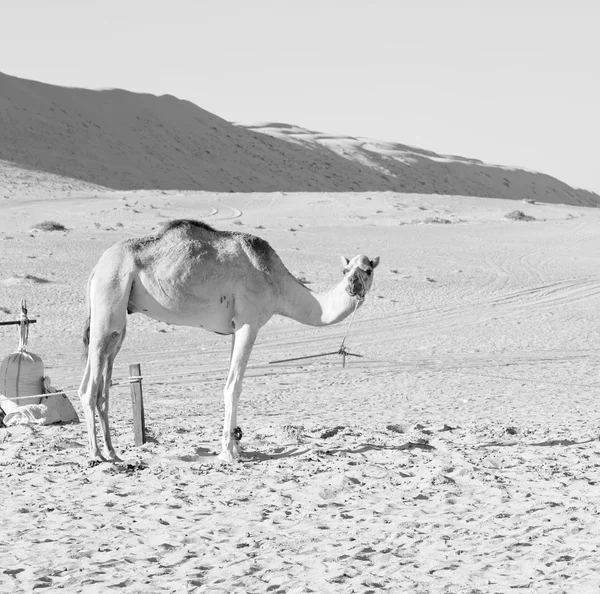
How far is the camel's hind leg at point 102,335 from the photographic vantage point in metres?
9.18

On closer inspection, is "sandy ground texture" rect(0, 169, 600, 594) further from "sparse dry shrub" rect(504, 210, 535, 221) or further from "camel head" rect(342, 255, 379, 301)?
"sparse dry shrub" rect(504, 210, 535, 221)

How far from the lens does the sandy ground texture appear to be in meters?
6.43

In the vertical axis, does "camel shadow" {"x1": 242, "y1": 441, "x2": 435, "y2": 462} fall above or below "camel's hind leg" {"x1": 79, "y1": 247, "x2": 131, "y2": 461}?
below

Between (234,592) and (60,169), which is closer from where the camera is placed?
(234,592)

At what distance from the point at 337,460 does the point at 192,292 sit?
2.11m

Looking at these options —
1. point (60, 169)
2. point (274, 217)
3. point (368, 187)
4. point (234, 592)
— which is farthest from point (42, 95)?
point (234, 592)

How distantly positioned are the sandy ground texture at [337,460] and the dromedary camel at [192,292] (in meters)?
0.77

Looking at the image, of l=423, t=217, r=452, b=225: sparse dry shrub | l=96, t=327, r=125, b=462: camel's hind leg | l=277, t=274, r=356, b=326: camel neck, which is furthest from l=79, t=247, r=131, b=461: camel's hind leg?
l=423, t=217, r=452, b=225: sparse dry shrub

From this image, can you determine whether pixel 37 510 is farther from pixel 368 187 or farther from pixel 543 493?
pixel 368 187

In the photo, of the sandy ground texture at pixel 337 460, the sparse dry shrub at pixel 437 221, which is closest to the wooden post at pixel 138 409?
the sandy ground texture at pixel 337 460

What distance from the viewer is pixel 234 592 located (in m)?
5.98

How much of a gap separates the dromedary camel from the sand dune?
59.5m

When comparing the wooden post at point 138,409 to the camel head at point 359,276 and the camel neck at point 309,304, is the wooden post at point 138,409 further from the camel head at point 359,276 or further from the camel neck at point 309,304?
the camel head at point 359,276

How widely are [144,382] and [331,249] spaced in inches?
780
